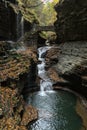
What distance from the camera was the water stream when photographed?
12.6m

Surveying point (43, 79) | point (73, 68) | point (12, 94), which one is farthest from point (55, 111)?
point (43, 79)

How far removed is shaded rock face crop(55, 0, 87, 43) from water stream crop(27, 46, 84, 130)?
23.6ft

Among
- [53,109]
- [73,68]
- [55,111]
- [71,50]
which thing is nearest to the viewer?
[55,111]

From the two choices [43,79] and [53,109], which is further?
[43,79]

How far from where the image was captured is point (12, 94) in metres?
11.9

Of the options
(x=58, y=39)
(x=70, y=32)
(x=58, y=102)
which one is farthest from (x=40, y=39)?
(x=58, y=102)

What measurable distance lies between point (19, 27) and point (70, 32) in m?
10.2

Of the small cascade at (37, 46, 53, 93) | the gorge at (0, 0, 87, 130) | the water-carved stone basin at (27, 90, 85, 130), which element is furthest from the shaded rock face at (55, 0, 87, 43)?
the water-carved stone basin at (27, 90, 85, 130)

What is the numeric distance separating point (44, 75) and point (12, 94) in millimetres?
11807

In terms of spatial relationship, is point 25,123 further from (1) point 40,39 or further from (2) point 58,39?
(1) point 40,39

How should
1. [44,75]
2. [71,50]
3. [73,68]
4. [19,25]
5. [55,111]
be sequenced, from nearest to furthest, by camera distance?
[55,111] < [73,68] < [44,75] < [71,50] < [19,25]

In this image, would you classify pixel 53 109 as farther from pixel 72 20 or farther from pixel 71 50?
pixel 72 20

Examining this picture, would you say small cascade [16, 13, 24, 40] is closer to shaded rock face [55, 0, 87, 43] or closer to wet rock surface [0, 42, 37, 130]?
shaded rock face [55, 0, 87, 43]

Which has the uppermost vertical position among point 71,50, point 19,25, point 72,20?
point 72,20
